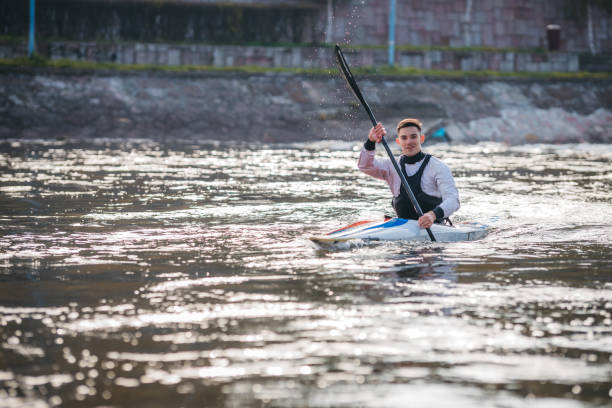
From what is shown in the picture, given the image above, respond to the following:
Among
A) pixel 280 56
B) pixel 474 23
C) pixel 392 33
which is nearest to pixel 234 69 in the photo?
pixel 280 56

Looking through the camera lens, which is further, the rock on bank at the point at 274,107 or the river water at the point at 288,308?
the rock on bank at the point at 274,107

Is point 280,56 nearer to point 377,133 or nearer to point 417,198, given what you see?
point 417,198

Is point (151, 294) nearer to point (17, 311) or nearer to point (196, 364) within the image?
point (17, 311)

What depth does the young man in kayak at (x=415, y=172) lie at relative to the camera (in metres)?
9.05

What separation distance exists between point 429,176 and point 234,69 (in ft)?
72.9

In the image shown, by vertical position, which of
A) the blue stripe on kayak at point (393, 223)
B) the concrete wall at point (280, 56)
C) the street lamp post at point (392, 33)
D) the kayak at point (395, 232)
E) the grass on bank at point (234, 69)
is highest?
the street lamp post at point (392, 33)

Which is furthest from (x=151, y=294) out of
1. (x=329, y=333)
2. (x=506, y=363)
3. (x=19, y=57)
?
(x=19, y=57)

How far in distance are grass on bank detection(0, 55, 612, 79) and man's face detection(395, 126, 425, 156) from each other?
20215 mm

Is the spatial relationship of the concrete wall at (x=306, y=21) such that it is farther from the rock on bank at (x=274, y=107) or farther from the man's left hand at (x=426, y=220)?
the man's left hand at (x=426, y=220)

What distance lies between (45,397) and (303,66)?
29.0m

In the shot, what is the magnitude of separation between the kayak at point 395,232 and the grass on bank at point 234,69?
806 inches

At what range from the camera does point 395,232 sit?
872 cm

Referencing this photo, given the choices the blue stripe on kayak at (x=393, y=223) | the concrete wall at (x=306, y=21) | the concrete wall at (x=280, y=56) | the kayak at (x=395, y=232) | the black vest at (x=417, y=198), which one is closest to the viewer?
the kayak at (x=395, y=232)

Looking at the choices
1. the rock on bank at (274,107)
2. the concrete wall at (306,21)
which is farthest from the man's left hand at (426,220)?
the concrete wall at (306,21)
